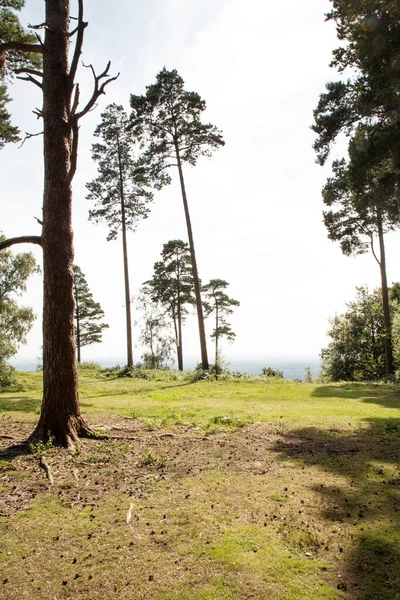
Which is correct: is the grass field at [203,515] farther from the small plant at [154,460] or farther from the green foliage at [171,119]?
the green foliage at [171,119]

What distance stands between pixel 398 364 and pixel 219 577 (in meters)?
24.1

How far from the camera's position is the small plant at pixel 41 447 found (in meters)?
6.07

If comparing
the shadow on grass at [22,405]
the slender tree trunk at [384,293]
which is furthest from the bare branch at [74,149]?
the slender tree trunk at [384,293]

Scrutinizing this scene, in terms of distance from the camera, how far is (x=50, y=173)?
7.09 meters

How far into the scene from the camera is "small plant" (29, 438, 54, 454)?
6.07m

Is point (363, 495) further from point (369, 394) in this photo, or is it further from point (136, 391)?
point (136, 391)

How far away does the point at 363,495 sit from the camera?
15.6 feet

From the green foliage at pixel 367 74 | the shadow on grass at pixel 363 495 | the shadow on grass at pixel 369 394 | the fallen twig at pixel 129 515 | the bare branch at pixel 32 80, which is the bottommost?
the shadow on grass at pixel 369 394

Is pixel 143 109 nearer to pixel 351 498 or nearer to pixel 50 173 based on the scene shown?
pixel 50 173

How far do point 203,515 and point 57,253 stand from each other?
16.3 ft

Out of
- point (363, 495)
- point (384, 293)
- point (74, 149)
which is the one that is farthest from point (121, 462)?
point (384, 293)

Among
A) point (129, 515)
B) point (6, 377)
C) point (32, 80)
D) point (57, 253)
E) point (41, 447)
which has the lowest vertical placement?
point (129, 515)

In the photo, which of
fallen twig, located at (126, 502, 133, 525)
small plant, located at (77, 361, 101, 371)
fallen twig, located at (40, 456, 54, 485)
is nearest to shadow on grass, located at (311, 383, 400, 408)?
fallen twig, located at (126, 502, 133, 525)

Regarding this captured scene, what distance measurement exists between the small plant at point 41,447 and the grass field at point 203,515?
0.02 meters
